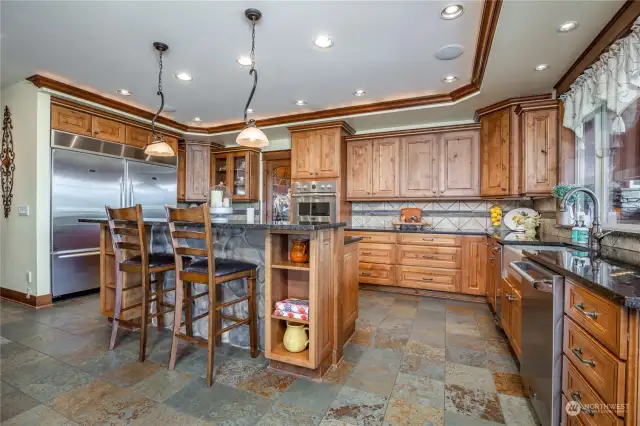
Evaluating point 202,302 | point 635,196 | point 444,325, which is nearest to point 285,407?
point 202,302

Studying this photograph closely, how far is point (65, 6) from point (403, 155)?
3.87 m

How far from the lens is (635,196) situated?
2.00 m

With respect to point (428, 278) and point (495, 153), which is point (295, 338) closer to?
point (428, 278)

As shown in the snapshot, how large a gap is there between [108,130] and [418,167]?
Answer: 437cm

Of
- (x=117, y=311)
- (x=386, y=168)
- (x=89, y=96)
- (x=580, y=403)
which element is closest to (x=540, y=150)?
(x=386, y=168)

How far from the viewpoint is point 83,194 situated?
3.79 m

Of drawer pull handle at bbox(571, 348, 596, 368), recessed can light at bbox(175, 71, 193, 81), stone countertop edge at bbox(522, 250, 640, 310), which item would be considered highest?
recessed can light at bbox(175, 71, 193, 81)

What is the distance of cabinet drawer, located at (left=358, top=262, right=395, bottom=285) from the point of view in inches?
163

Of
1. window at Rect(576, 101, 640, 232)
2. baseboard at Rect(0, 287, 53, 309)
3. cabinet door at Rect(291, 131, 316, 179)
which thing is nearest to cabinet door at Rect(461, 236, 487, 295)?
Answer: window at Rect(576, 101, 640, 232)

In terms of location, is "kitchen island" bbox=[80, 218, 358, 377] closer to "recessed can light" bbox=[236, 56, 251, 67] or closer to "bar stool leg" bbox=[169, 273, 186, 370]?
"bar stool leg" bbox=[169, 273, 186, 370]

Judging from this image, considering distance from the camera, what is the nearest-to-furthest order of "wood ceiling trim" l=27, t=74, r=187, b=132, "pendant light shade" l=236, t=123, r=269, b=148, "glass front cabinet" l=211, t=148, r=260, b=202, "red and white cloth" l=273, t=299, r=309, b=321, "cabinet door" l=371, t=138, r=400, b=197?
"red and white cloth" l=273, t=299, r=309, b=321 < "pendant light shade" l=236, t=123, r=269, b=148 < "wood ceiling trim" l=27, t=74, r=187, b=132 < "cabinet door" l=371, t=138, r=400, b=197 < "glass front cabinet" l=211, t=148, r=260, b=202

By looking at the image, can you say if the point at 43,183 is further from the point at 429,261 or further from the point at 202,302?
the point at 429,261

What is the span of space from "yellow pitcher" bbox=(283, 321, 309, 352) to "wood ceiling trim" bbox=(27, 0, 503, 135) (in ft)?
8.10

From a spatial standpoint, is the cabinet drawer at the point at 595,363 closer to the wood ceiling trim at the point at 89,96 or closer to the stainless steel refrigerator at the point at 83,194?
the stainless steel refrigerator at the point at 83,194
